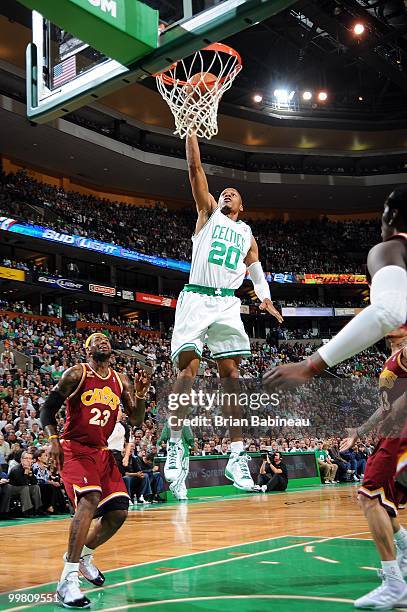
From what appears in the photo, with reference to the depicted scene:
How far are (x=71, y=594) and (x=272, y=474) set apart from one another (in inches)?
504

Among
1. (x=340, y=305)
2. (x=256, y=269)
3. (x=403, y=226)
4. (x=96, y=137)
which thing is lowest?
(x=403, y=226)

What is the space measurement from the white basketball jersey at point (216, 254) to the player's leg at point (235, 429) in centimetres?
73

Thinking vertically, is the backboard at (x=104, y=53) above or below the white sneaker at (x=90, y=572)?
above

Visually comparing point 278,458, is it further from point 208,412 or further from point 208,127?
point 208,127

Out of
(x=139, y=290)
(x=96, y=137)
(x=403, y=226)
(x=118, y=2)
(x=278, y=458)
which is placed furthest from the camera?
(x=139, y=290)

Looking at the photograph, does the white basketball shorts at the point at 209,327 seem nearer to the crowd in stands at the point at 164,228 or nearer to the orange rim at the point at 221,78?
the orange rim at the point at 221,78

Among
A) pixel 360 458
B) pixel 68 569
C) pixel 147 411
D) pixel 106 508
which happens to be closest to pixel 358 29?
pixel 360 458

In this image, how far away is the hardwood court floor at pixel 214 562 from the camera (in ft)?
16.0

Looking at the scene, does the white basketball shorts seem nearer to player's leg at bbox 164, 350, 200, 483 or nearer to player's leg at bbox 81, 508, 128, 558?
player's leg at bbox 164, 350, 200, 483

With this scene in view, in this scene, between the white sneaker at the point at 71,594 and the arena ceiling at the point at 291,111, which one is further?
the arena ceiling at the point at 291,111

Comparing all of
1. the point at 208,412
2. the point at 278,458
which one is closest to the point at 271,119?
the point at 208,412

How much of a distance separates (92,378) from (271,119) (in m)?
34.0

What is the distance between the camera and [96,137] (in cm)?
3164

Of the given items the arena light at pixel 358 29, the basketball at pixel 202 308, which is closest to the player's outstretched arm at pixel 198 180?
the basketball at pixel 202 308
